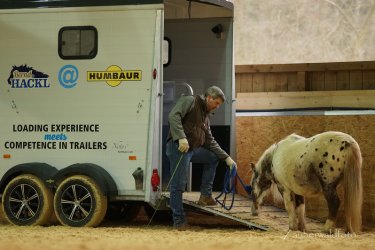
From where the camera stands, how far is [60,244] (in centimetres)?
748

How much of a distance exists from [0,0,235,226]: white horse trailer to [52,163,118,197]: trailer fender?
1cm

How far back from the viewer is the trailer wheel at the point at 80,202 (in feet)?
31.8

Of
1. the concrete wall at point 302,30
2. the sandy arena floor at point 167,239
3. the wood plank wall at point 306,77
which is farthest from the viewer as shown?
the concrete wall at point 302,30

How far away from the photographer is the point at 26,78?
10.2 metres

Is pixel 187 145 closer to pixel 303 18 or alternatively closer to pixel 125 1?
pixel 125 1

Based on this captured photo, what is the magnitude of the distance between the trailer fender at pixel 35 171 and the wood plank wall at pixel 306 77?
4028mm

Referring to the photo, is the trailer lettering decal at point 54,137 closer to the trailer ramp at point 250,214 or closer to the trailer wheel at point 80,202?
the trailer wheel at point 80,202

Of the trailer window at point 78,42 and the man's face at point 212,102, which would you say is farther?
the trailer window at point 78,42

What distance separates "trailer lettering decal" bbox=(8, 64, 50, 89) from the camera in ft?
33.2

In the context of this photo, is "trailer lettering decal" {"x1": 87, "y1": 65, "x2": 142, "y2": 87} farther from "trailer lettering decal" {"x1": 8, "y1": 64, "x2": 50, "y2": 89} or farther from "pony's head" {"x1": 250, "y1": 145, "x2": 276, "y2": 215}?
"pony's head" {"x1": 250, "y1": 145, "x2": 276, "y2": 215}

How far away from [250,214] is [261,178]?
50cm

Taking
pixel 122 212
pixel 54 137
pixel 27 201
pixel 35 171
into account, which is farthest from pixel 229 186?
pixel 27 201

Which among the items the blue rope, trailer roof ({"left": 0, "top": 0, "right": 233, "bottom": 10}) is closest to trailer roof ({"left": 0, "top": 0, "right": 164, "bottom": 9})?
trailer roof ({"left": 0, "top": 0, "right": 233, "bottom": 10})

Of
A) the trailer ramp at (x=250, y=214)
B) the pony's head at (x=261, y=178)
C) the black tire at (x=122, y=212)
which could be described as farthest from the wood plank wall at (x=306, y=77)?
the black tire at (x=122, y=212)
